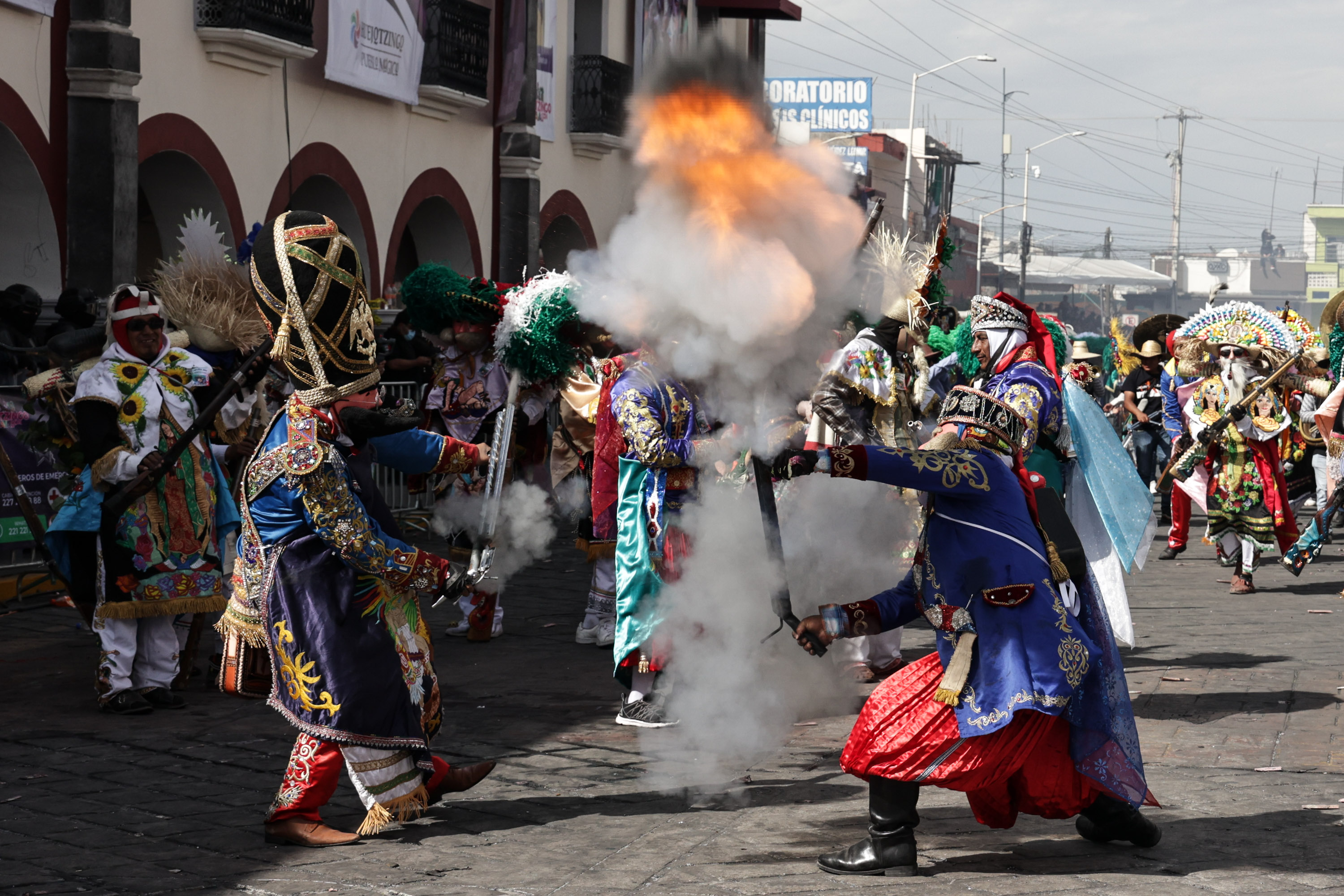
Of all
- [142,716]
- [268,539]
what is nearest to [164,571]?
[142,716]

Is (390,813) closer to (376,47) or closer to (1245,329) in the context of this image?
(1245,329)

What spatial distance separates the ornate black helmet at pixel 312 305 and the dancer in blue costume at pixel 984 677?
1.74 metres

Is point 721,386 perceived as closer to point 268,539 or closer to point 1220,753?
point 268,539

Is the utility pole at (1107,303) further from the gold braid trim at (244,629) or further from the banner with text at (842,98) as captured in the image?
the gold braid trim at (244,629)

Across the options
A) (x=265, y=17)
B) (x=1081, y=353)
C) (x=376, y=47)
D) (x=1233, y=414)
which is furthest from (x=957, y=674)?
(x=1081, y=353)

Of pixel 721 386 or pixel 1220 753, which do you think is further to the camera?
pixel 1220 753

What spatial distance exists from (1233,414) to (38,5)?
9364 millimetres

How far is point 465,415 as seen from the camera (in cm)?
927

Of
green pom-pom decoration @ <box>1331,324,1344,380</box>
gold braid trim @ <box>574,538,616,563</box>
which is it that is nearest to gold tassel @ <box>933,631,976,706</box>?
gold braid trim @ <box>574,538,616,563</box>

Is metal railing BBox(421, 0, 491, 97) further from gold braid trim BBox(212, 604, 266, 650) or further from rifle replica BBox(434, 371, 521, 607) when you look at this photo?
gold braid trim BBox(212, 604, 266, 650)

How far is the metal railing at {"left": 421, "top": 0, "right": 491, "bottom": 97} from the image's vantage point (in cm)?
1592

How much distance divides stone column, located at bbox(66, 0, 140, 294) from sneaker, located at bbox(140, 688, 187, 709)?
15.3ft

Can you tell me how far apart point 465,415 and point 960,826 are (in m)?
4.84

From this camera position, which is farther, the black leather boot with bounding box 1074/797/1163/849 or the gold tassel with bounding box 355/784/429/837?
the gold tassel with bounding box 355/784/429/837
